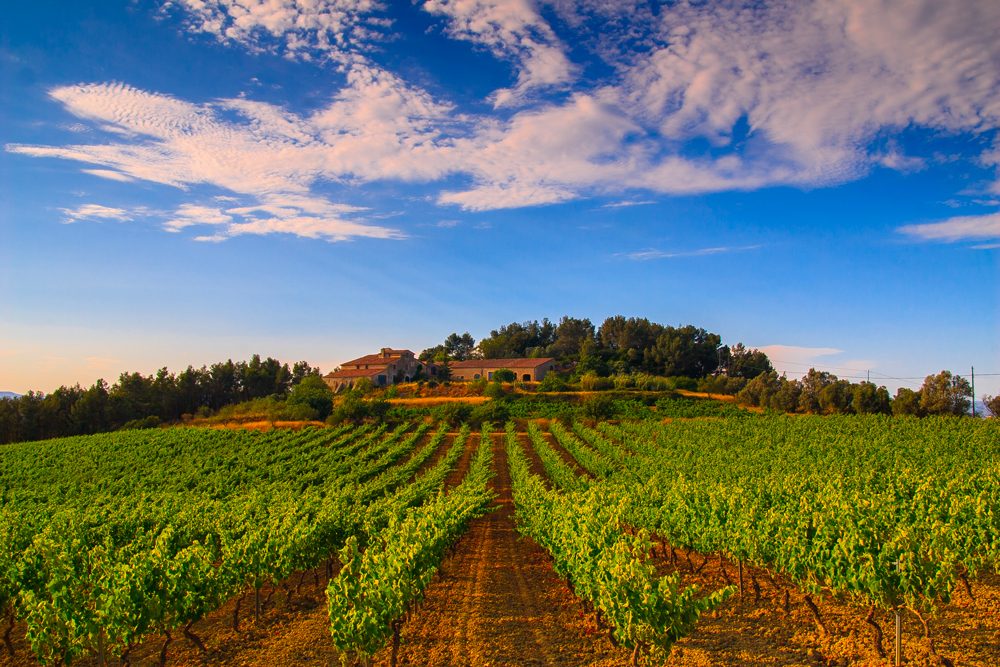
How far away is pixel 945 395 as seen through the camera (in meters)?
53.7

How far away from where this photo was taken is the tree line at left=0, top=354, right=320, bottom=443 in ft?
207

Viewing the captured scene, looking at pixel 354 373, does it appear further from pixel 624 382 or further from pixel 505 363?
pixel 624 382

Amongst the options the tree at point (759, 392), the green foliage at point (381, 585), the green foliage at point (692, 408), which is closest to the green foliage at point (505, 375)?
the green foliage at point (692, 408)

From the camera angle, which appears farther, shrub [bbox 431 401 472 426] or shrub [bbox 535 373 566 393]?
shrub [bbox 535 373 566 393]

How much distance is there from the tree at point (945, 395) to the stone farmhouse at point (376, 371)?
214 feet

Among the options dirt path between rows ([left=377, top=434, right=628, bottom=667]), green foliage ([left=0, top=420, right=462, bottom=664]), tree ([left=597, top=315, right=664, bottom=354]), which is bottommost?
dirt path between rows ([left=377, top=434, right=628, bottom=667])

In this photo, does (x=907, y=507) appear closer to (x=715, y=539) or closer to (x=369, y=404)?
(x=715, y=539)

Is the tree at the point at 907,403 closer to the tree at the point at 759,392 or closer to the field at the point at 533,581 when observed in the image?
the tree at the point at 759,392

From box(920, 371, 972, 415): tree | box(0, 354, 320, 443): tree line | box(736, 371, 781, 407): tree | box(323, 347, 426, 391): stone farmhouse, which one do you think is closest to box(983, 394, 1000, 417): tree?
box(920, 371, 972, 415): tree

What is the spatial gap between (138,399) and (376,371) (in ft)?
110

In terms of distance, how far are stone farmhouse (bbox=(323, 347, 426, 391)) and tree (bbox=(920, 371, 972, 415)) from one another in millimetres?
65308

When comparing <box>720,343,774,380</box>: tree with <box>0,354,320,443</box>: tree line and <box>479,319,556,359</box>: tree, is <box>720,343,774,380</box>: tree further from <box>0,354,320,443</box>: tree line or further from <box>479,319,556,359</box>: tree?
<box>0,354,320,443</box>: tree line

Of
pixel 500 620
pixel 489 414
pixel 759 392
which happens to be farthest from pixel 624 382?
pixel 500 620

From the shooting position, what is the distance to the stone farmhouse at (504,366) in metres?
79.0
